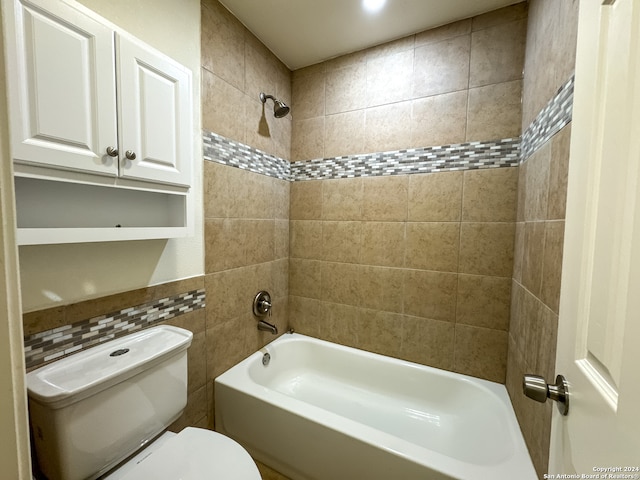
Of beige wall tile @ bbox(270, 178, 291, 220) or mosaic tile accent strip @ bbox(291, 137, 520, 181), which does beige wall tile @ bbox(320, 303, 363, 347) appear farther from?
mosaic tile accent strip @ bbox(291, 137, 520, 181)

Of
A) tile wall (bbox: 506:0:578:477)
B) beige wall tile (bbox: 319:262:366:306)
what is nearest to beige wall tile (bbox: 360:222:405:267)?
beige wall tile (bbox: 319:262:366:306)

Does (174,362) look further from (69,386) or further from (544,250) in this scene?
(544,250)

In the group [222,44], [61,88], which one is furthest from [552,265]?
[222,44]

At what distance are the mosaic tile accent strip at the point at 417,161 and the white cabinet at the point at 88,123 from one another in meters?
1.03

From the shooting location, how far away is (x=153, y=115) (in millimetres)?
953

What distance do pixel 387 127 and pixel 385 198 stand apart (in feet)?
1.56

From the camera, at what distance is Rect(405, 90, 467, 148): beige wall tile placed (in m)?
1.53

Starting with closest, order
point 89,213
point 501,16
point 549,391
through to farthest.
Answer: point 549,391 < point 89,213 < point 501,16

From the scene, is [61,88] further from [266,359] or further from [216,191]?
[266,359]

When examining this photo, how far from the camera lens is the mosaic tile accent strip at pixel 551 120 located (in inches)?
33.2

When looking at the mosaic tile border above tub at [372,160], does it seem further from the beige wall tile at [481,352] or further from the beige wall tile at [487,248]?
the beige wall tile at [481,352]

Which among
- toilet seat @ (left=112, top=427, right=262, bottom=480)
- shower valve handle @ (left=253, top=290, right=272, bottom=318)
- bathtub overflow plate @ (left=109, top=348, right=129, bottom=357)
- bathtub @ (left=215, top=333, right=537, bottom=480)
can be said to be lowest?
bathtub @ (left=215, top=333, right=537, bottom=480)

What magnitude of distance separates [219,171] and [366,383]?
1714 millimetres

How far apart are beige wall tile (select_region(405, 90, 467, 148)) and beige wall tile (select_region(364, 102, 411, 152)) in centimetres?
5
